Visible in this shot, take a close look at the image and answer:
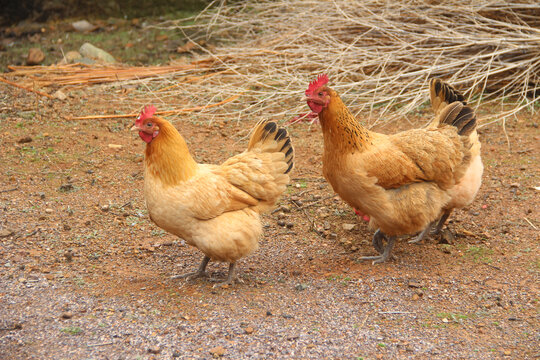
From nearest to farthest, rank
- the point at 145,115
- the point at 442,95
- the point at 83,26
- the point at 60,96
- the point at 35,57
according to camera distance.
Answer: the point at 145,115 → the point at 442,95 → the point at 60,96 → the point at 35,57 → the point at 83,26

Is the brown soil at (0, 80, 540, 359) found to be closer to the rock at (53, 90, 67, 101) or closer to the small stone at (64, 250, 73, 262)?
the small stone at (64, 250, 73, 262)

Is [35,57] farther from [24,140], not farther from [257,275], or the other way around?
[257,275]

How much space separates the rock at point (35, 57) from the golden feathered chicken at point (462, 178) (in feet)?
21.3

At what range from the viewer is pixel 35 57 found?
29.0ft

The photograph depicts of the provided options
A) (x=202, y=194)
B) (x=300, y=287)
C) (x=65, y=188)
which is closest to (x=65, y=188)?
(x=65, y=188)

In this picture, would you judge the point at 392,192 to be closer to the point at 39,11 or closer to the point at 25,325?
the point at 25,325

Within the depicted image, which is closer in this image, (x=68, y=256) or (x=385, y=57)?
(x=68, y=256)

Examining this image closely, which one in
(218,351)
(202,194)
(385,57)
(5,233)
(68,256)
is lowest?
(5,233)

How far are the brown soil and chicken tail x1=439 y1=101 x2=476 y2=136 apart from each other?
→ 0.97 meters

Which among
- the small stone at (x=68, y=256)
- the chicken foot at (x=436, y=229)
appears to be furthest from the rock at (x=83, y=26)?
the chicken foot at (x=436, y=229)

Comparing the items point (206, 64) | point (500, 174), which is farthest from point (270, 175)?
point (206, 64)

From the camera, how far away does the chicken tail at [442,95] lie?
512cm

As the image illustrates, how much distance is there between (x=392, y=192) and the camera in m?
4.50

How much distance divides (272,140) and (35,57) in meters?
6.03
